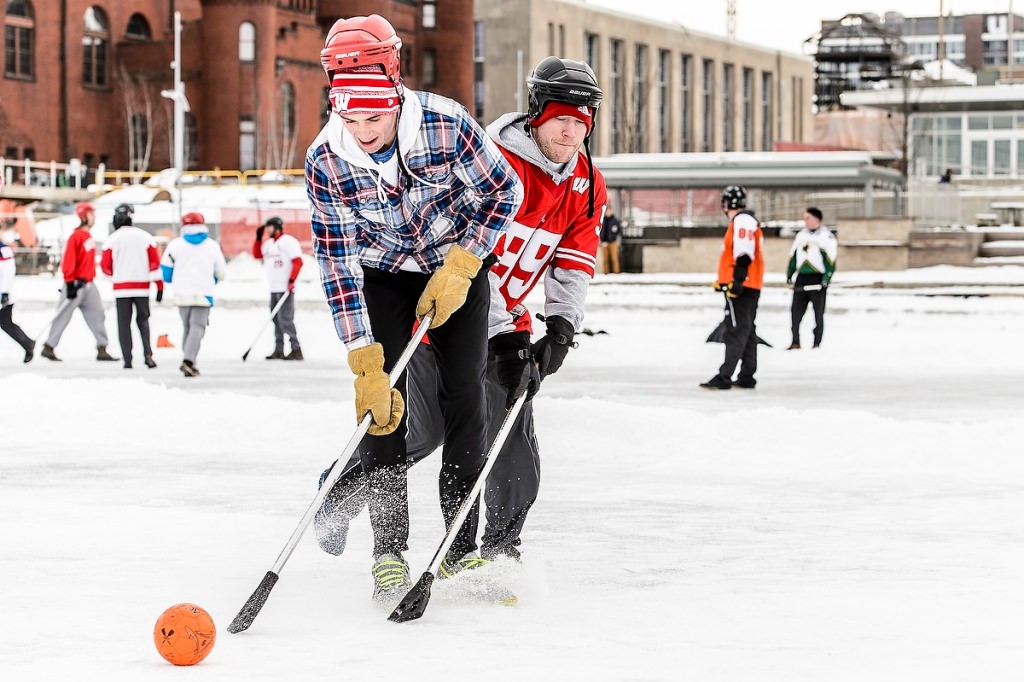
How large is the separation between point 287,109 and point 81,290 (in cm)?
4552

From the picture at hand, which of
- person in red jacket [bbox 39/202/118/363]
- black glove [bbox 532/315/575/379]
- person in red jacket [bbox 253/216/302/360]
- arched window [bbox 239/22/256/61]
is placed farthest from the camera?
arched window [bbox 239/22/256/61]

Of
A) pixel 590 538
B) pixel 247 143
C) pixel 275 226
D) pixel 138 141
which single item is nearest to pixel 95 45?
pixel 138 141

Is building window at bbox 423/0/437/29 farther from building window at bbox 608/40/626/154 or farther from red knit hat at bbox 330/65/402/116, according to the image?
red knit hat at bbox 330/65/402/116

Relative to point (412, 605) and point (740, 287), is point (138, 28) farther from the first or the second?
point (412, 605)

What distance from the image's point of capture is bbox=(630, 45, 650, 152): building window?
75.0 metres

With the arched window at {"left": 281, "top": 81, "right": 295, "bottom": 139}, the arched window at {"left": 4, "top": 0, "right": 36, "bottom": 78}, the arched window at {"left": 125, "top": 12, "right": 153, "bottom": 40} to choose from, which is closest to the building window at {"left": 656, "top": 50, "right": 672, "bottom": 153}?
the arched window at {"left": 281, "top": 81, "right": 295, "bottom": 139}

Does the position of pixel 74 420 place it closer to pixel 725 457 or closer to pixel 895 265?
pixel 725 457

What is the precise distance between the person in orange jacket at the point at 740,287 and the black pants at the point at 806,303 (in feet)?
15.4

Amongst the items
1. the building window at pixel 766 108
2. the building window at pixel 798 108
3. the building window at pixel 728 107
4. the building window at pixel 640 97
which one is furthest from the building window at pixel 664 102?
the building window at pixel 798 108

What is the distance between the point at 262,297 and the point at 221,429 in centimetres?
1883

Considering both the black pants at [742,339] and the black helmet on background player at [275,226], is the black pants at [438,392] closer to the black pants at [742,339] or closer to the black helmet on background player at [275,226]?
the black pants at [742,339]

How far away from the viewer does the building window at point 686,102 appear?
87000 mm

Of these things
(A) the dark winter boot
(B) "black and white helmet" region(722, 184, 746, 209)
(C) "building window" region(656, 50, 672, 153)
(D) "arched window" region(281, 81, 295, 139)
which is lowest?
(A) the dark winter boot

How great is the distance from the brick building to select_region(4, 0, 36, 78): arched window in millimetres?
37
